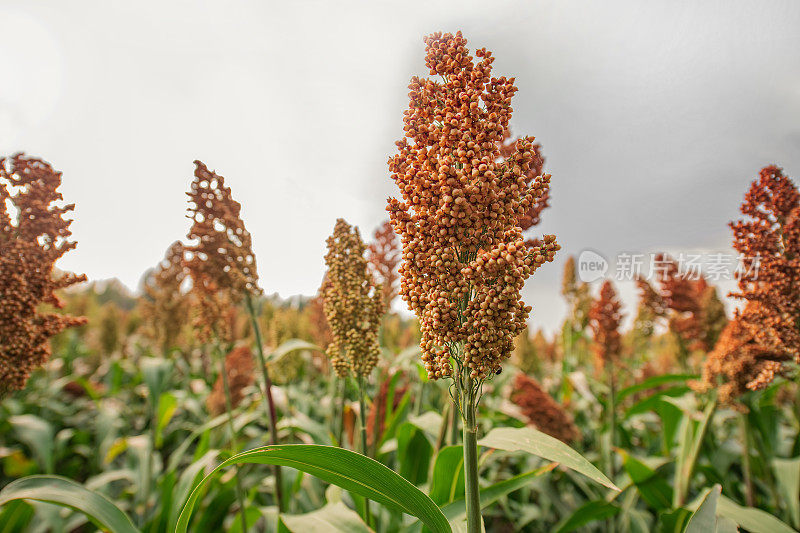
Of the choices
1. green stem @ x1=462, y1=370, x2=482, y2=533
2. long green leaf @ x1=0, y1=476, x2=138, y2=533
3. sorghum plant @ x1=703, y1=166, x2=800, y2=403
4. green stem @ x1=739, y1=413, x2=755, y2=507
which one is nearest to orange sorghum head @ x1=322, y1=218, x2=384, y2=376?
green stem @ x1=462, y1=370, x2=482, y2=533

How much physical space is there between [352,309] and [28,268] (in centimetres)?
163

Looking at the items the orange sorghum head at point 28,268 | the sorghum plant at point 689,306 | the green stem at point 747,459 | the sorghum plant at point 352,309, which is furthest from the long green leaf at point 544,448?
Answer: the sorghum plant at point 689,306

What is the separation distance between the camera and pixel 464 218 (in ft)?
4.19

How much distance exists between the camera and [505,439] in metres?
1.57

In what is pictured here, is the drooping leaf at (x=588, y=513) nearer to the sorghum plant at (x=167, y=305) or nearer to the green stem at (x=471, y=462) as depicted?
the green stem at (x=471, y=462)

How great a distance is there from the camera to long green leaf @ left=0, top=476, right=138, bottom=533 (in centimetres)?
174

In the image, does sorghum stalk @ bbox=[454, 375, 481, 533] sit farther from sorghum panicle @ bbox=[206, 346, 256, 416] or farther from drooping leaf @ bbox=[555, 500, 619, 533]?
sorghum panicle @ bbox=[206, 346, 256, 416]

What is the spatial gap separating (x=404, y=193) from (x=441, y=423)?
1.64 metres

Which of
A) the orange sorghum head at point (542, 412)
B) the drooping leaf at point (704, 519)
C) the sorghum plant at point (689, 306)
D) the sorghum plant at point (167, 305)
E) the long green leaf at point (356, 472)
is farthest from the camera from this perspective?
the sorghum plant at point (167, 305)

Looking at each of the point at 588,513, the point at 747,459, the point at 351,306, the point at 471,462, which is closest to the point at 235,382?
the point at 351,306

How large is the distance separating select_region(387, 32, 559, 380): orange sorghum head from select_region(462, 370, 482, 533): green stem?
0.10m

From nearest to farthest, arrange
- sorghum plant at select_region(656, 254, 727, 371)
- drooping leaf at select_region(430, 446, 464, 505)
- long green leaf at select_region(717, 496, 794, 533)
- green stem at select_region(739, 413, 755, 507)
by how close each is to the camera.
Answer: drooping leaf at select_region(430, 446, 464, 505)
long green leaf at select_region(717, 496, 794, 533)
green stem at select_region(739, 413, 755, 507)
sorghum plant at select_region(656, 254, 727, 371)

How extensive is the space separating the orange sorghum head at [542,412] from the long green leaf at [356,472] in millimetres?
2244

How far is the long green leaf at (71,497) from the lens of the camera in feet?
5.71
